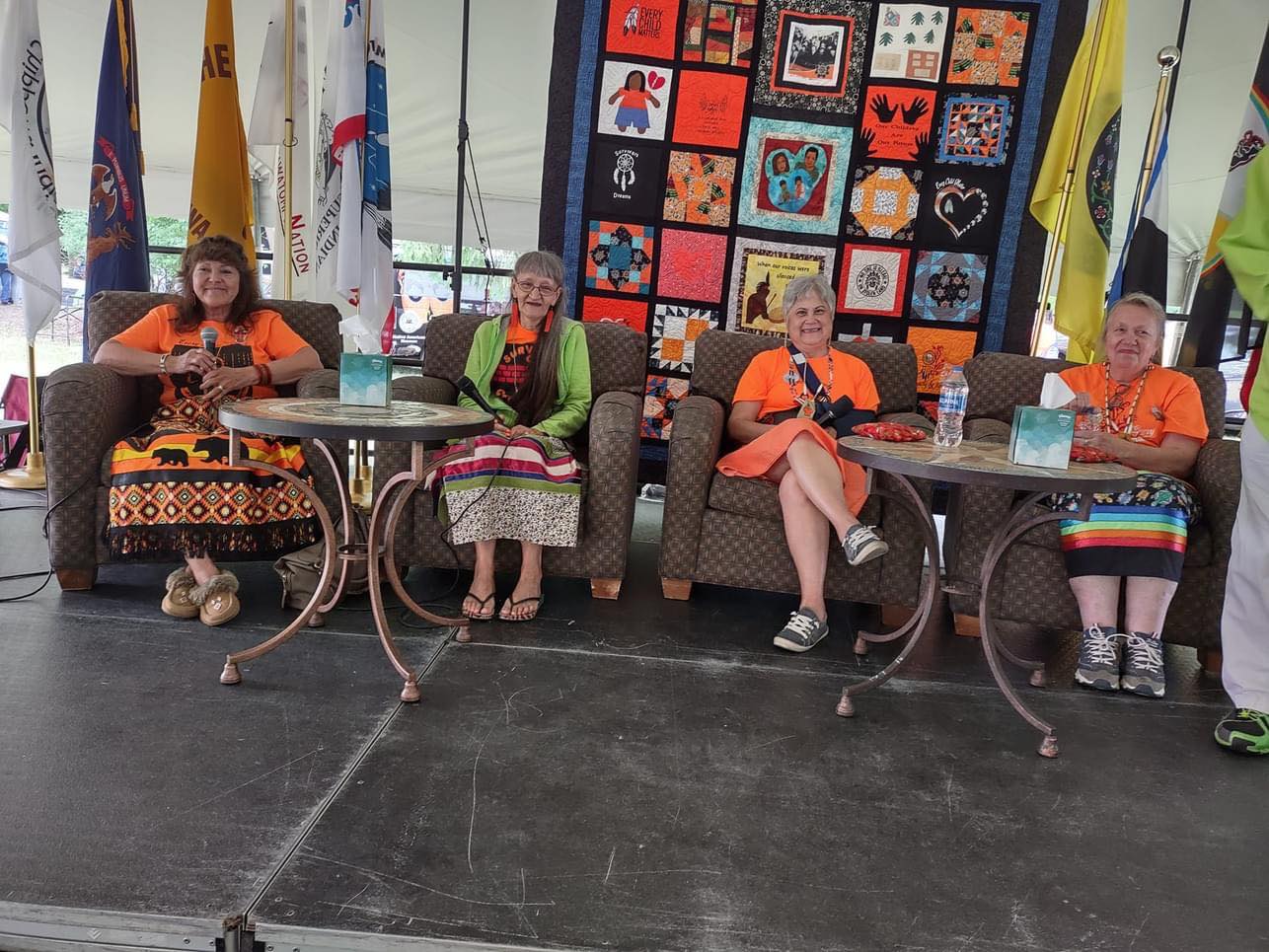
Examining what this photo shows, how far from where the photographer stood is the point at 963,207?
3648mm

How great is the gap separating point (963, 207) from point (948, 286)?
1.05ft

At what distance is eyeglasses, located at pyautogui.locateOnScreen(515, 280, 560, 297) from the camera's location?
280 centimetres

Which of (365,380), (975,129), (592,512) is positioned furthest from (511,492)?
(975,129)

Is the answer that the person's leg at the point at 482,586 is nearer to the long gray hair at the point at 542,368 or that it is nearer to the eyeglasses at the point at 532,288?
the long gray hair at the point at 542,368

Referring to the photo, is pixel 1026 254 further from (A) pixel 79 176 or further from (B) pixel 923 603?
(A) pixel 79 176

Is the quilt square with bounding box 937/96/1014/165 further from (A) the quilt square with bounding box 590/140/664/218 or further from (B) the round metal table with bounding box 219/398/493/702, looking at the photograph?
(B) the round metal table with bounding box 219/398/493/702

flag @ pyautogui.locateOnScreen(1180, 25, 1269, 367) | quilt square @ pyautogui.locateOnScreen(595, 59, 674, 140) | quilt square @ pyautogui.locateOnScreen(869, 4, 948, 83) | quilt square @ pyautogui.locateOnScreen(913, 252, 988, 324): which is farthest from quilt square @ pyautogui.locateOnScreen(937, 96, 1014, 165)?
quilt square @ pyautogui.locateOnScreen(595, 59, 674, 140)

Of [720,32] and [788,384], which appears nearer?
[788,384]

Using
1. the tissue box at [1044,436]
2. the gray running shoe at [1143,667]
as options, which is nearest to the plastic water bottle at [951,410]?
the tissue box at [1044,436]

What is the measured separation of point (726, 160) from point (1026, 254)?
130cm

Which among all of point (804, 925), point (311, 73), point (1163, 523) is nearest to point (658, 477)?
point (1163, 523)

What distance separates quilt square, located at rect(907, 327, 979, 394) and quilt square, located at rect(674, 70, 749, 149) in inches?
44.2

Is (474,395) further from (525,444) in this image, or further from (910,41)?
(910,41)

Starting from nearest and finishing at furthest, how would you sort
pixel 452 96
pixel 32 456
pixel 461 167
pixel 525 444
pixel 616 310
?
pixel 525 444
pixel 616 310
pixel 32 456
pixel 461 167
pixel 452 96
